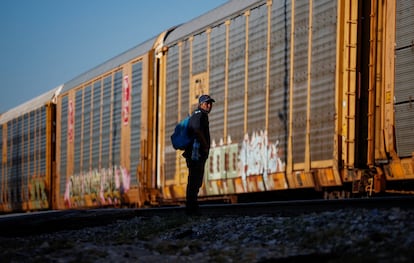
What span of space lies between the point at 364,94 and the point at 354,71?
A: 1.29 ft

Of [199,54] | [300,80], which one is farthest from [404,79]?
[199,54]

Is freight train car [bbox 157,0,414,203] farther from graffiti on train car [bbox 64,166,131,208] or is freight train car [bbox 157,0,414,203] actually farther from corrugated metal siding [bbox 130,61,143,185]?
graffiti on train car [bbox 64,166,131,208]

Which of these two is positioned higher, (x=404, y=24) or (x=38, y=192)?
(x=404, y=24)

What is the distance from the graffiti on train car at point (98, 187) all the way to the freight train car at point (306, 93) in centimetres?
381

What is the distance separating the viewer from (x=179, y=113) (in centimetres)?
1602

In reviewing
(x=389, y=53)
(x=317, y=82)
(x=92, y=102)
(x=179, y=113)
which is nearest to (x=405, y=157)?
(x=389, y=53)

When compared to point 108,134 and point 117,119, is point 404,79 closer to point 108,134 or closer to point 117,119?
point 117,119

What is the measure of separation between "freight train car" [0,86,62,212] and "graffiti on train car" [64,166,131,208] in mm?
2263

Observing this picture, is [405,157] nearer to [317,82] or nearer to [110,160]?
[317,82]

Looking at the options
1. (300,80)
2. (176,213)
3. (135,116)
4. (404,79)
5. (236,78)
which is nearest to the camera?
(404,79)

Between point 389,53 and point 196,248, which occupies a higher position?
point 389,53

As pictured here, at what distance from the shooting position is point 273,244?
5.87m

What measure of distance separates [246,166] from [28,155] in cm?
1539

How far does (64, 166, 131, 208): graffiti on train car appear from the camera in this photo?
1905 cm
